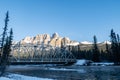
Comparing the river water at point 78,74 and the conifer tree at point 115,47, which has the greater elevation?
the conifer tree at point 115,47

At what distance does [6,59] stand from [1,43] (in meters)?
9.84

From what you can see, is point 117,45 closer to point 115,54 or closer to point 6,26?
point 115,54

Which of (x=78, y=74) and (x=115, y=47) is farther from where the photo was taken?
(x=115, y=47)

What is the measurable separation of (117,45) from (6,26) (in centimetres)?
9682

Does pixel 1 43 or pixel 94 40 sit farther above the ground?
pixel 94 40

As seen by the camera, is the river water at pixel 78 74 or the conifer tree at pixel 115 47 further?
the conifer tree at pixel 115 47

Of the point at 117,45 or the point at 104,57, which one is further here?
the point at 104,57

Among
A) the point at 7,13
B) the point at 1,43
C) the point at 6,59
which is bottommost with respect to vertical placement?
the point at 6,59

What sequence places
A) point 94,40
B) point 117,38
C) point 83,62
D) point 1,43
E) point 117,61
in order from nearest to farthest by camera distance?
point 1,43 < point 117,61 < point 117,38 < point 83,62 < point 94,40

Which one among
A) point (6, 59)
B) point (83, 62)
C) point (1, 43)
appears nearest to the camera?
point (6, 59)

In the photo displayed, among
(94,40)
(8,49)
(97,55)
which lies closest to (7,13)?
(8,49)

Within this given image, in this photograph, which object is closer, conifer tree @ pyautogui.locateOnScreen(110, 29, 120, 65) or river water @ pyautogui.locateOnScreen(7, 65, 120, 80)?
river water @ pyautogui.locateOnScreen(7, 65, 120, 80)

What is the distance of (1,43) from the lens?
56000 mm

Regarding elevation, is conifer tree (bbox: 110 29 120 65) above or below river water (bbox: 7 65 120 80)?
above
